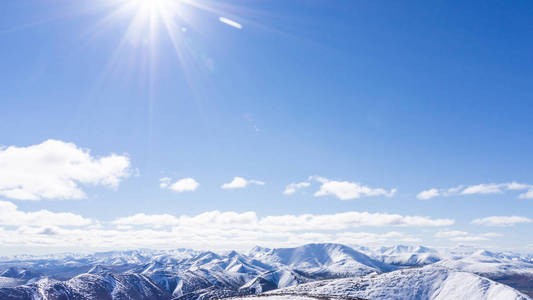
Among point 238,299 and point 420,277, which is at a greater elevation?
point 238,299

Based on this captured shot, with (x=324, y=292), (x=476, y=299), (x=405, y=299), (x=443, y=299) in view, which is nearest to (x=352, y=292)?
(x=324, y=292)

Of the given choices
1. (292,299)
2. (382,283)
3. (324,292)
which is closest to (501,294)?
(382,283)

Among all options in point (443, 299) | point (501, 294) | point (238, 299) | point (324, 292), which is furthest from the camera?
point (324, 292)

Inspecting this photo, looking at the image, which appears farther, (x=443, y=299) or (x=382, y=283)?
(x=382, y=283)

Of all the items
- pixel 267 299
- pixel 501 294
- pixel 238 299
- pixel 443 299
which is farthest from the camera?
pixel 443 299

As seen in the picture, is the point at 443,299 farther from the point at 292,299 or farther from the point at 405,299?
the point at 292,299

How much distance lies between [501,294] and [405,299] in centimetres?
4415

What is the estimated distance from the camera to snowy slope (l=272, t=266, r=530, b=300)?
174375 millimetres

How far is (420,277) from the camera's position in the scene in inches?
7820

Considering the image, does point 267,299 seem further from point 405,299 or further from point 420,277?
point 420,277

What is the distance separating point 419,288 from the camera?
187750mm

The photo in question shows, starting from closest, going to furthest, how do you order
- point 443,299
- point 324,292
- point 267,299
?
point 267,299
point 443,299
point 324,292

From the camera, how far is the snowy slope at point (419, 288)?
572 ft

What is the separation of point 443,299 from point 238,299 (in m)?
127
